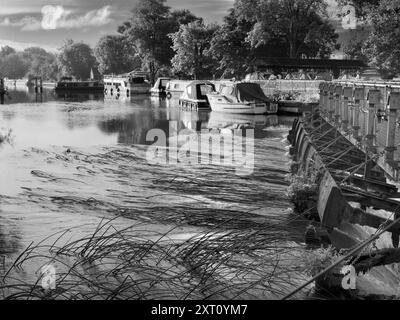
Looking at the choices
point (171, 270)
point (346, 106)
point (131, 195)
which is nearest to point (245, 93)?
point (346, 106)

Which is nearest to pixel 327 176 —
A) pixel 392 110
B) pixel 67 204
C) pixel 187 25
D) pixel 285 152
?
pixel 392 110

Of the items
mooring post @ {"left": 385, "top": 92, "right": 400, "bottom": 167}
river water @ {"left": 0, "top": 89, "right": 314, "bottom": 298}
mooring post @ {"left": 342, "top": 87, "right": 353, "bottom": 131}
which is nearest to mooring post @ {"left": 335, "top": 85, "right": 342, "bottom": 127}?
mooring post @ {"left": 342, "top": 87, "right": 353, "bottom": 131}

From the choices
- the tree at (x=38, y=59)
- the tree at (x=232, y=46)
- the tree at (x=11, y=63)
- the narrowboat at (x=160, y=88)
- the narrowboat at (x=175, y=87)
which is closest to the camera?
the tree at (x=38, y=59)

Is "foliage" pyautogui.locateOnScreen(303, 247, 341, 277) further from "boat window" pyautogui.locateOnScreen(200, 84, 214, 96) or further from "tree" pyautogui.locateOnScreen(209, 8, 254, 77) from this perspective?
"tree" pyautogui.locateOnScreen(209, 8, 254, 77)

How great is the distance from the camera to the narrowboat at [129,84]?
78875 millimetres

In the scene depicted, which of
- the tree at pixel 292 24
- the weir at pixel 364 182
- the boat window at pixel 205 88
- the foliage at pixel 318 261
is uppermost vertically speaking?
the tree at pixel 292 24

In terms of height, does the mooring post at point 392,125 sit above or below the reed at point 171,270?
above

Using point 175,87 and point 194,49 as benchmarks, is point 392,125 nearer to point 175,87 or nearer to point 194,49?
point 194,49

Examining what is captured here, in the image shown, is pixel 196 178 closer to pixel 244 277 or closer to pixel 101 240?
pixel 101 240

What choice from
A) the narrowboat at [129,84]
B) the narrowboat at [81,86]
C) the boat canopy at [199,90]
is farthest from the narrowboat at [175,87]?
the narrowboat at [81,86]

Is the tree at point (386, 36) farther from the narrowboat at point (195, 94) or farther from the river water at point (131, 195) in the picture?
the narrowboat at point (195, 94)

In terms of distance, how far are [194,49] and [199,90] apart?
9.38 meters

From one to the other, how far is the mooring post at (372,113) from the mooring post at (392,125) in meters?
1.31

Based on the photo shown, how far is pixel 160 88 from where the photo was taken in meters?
72.4
